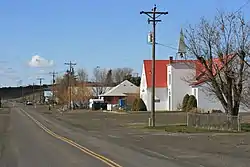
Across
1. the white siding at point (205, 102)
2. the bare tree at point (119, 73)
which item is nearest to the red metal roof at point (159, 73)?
the white siding at point (205, 102)

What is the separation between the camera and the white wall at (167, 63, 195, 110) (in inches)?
3172

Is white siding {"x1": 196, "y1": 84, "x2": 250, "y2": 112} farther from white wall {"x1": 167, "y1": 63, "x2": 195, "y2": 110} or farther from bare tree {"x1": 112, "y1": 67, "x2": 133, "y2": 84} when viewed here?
bare tree {"x1": 112, "y1": 67, "x2": 133, "y2": 84}

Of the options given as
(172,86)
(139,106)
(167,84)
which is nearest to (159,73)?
(167,84)

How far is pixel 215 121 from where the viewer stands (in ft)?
126

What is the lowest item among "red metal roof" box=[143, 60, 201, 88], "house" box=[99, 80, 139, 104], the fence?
the fence

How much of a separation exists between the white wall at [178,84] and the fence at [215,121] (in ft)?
127

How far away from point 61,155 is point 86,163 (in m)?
3.33

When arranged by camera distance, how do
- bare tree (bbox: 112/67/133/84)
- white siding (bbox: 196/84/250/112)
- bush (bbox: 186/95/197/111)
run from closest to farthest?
bush (bbox: 186/95/197/111) → white siding (bbox: 196/84/250/112) → bare tree (bbox: 112/67/133/84)

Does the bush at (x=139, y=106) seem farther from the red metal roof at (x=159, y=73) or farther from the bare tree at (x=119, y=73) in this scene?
the bare tree at (x=119, y=73)

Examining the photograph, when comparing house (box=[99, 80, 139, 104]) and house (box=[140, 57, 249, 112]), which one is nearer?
house (box=[140, 57, 249, 112])

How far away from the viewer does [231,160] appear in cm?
1827

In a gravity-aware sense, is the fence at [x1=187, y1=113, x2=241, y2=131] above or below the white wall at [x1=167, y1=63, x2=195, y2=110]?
below

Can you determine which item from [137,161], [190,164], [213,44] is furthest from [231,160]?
[213,44]

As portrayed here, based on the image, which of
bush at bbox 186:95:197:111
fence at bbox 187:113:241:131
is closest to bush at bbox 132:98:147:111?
bush at bbox 186:95:197:111
